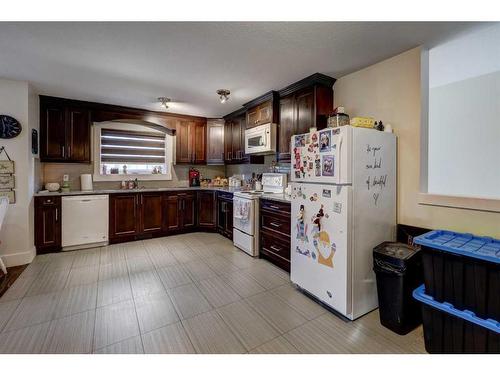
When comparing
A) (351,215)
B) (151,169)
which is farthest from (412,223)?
(151,169)

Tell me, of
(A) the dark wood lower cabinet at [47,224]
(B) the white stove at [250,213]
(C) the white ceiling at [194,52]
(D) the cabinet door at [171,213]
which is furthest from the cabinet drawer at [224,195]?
(A) the dark wood lower cabinet at [47,224]

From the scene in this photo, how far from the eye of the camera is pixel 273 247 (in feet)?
9.95

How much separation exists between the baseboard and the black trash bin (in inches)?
166

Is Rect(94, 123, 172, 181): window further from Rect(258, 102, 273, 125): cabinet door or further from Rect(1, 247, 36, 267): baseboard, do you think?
Rect(258, 102, 273, 125): cabinet door

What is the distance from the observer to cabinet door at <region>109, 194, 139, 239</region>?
3.80 meters

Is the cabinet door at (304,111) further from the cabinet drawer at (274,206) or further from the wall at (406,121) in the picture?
the cabinet drawer at (274,206)

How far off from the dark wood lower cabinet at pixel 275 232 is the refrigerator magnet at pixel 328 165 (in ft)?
2.70

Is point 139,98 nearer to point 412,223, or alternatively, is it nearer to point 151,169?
point 151,169

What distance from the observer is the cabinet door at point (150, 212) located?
4.05m

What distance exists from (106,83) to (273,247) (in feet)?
10.2

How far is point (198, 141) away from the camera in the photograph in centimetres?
491

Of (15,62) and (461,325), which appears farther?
Result: (15,62)

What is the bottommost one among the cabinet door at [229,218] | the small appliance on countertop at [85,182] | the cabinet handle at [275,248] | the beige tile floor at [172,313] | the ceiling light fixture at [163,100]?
the beige tile floor at [172,313]
